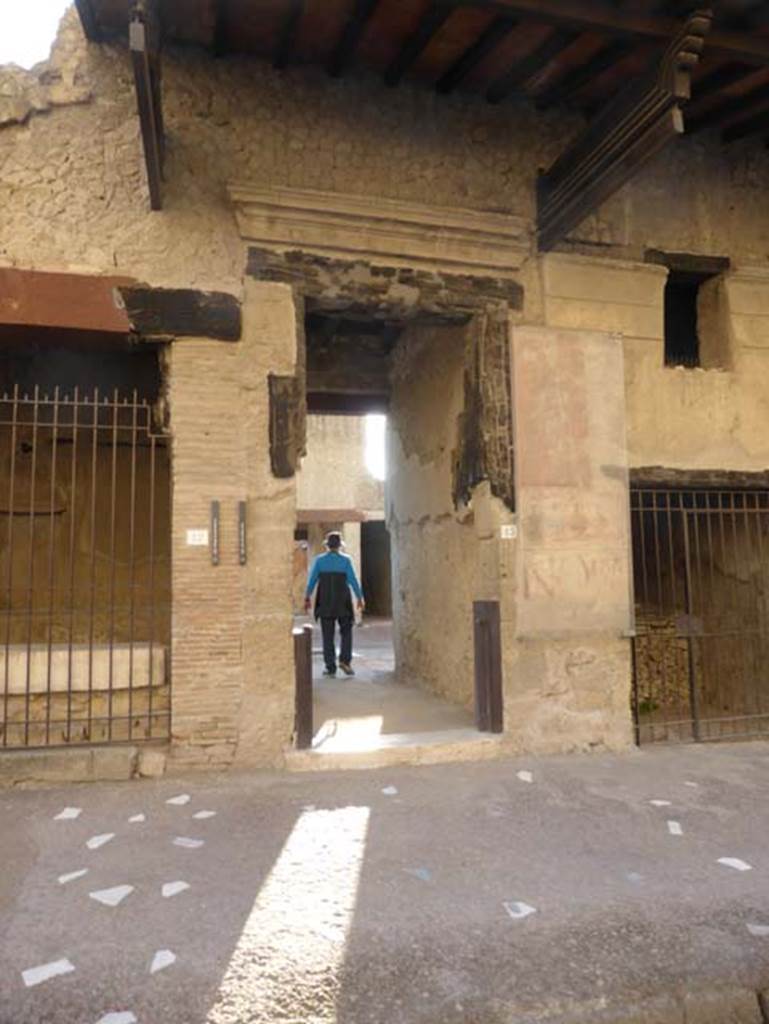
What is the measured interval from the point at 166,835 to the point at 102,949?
1177 millimetres

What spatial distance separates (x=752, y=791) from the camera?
461 cm

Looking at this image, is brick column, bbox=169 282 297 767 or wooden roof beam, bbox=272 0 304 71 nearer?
wooden roof beam, bbox=272 0 304 71

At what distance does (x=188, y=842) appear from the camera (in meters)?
3.67

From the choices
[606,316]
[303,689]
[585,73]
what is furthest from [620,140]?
[303,689]

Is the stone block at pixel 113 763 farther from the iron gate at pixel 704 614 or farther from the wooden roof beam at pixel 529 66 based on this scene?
the wooden roof beam at pixel 529 66

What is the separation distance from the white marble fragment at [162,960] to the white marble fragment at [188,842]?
3.41 ft

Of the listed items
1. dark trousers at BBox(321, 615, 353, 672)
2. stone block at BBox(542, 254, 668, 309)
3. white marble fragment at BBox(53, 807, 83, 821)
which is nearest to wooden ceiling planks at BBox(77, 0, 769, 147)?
stone block at BBox(542, 254, 668, 309)

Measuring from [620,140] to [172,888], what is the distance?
16.8ft

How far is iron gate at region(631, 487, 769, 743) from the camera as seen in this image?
6.29 metres

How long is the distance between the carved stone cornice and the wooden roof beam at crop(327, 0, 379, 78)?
0.95 metres

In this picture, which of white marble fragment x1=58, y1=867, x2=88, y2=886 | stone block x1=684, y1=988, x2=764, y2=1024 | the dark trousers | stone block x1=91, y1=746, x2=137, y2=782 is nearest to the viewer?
stone block x1=684, y1=988, x2=764, y2=1024

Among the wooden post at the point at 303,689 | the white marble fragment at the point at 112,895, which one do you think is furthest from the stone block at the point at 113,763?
the white marble fragment at the point at 112,895

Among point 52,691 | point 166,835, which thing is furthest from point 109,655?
point 166,835

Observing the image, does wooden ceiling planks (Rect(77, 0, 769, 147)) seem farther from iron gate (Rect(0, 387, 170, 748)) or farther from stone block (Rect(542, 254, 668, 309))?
iron gate (Rect(0, 387, 170, 748))
